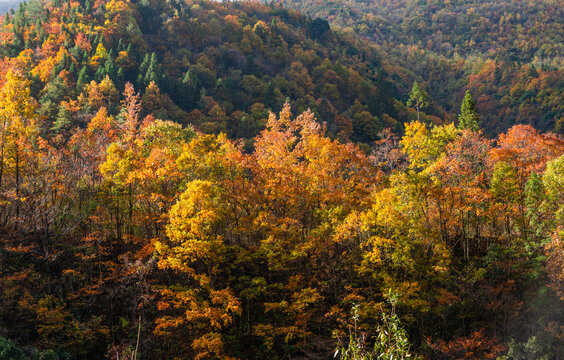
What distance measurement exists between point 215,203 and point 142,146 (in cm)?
985

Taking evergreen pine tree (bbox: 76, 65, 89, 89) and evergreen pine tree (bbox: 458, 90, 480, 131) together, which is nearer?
evergreen pine tree (bbox: 458, 90, 480, 131)

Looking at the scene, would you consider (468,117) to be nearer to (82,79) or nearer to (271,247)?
(271,247)

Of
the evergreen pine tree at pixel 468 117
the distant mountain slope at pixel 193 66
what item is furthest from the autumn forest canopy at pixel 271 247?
the distant mountain slope at pixel 193 66

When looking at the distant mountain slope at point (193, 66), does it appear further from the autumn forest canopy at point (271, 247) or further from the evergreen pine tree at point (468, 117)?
the evergreen pine tree at point (468, 117)

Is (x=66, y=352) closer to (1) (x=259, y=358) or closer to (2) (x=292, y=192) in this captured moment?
(1) (x=259, y=358)

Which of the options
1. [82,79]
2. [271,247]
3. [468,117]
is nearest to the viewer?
[271,247]

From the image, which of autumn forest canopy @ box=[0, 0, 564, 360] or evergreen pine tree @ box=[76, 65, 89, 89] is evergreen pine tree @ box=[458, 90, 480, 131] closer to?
autumn forest canopy @ box=[0, 0, 564, 360]

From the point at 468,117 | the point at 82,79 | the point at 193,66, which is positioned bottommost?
the point at 193,66

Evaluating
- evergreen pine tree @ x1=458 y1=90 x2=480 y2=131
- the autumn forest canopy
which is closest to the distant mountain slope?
the autumn forest canopy

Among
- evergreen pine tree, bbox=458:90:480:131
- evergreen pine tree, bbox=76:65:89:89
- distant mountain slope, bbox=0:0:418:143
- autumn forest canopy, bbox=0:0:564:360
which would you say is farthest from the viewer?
distant mountain slope, bbox=0:0:418:143

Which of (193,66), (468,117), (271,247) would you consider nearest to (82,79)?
(193,66)

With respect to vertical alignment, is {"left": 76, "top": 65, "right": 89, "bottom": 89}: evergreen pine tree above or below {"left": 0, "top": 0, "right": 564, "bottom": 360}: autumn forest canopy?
below

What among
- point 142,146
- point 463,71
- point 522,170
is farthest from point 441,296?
point 463,71

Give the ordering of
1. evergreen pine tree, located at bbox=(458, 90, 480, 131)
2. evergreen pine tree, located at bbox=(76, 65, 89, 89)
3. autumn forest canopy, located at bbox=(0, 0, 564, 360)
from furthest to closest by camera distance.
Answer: evergreen pine tree, located at bbox=(76, 65, 89, 89) < evergreen pine tree, located at bbox=(458, 90, 480, 131) < autumn forest canopy, located at bbox=(0, 0, 564, 360)
